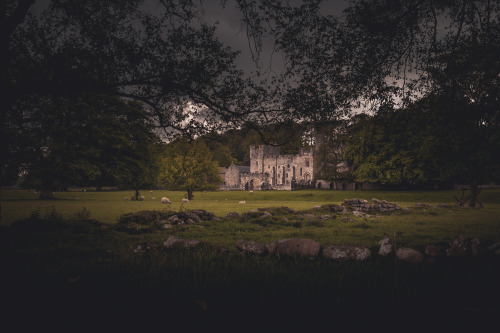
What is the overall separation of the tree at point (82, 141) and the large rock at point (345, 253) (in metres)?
7.53

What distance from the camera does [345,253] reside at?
19.1 ft

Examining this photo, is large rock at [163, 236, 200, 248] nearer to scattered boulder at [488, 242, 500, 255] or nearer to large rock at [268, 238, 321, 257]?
large rock at [268, 238, 321, 257]

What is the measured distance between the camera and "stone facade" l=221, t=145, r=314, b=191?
89688 mm

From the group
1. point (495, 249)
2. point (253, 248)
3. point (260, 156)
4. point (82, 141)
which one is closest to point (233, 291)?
point (253, 248)

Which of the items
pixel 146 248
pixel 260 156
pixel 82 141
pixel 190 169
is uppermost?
pixel 260 156

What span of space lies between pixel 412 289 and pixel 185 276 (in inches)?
133

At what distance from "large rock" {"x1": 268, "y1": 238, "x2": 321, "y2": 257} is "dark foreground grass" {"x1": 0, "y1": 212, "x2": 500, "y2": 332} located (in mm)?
274

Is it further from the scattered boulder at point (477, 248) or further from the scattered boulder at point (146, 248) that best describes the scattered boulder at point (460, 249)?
the scattered boulder at point (146, 248)

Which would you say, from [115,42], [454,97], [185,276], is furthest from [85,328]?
[454,97]

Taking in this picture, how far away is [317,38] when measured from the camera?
7.97 meters

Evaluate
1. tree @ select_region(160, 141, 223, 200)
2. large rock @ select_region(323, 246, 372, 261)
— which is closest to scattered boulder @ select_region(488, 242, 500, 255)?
large rock @ select_region(323, 246, 372, 261)

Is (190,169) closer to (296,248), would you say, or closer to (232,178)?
(296,248)

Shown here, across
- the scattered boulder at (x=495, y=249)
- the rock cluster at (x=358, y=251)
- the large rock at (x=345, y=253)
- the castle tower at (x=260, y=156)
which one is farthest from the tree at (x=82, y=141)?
the castle tower at (x=260, y=156)

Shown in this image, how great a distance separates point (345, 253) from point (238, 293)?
3.05 m
